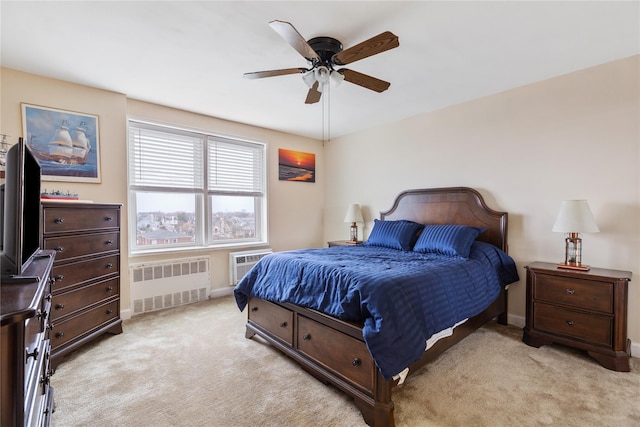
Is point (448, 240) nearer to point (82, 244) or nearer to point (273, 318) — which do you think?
point (273, 318)

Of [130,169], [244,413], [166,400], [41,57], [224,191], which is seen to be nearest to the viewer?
[244,413]

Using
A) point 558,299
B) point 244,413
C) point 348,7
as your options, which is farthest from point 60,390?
point 558,299

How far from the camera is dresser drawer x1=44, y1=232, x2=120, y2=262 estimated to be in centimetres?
221

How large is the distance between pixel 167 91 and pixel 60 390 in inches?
110

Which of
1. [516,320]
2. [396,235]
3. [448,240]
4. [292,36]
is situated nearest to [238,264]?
[396,235]

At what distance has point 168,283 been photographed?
360 centimetres

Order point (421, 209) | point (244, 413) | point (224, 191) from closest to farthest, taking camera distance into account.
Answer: point (244, 413), point (421, 209), point (224, 191)

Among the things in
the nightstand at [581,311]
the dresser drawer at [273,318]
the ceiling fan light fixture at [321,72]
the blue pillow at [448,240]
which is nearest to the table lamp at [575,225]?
the nightstand at [581,311]

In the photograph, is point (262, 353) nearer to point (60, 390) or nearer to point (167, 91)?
point (60, 390)

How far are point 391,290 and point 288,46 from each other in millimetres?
1982

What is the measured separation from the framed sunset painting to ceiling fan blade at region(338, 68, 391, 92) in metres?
2.60

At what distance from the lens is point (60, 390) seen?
1948 millimetres

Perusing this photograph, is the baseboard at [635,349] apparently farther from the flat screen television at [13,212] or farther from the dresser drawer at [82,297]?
the dresser drawer at [82,297]

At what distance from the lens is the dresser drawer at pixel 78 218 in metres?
2.17
